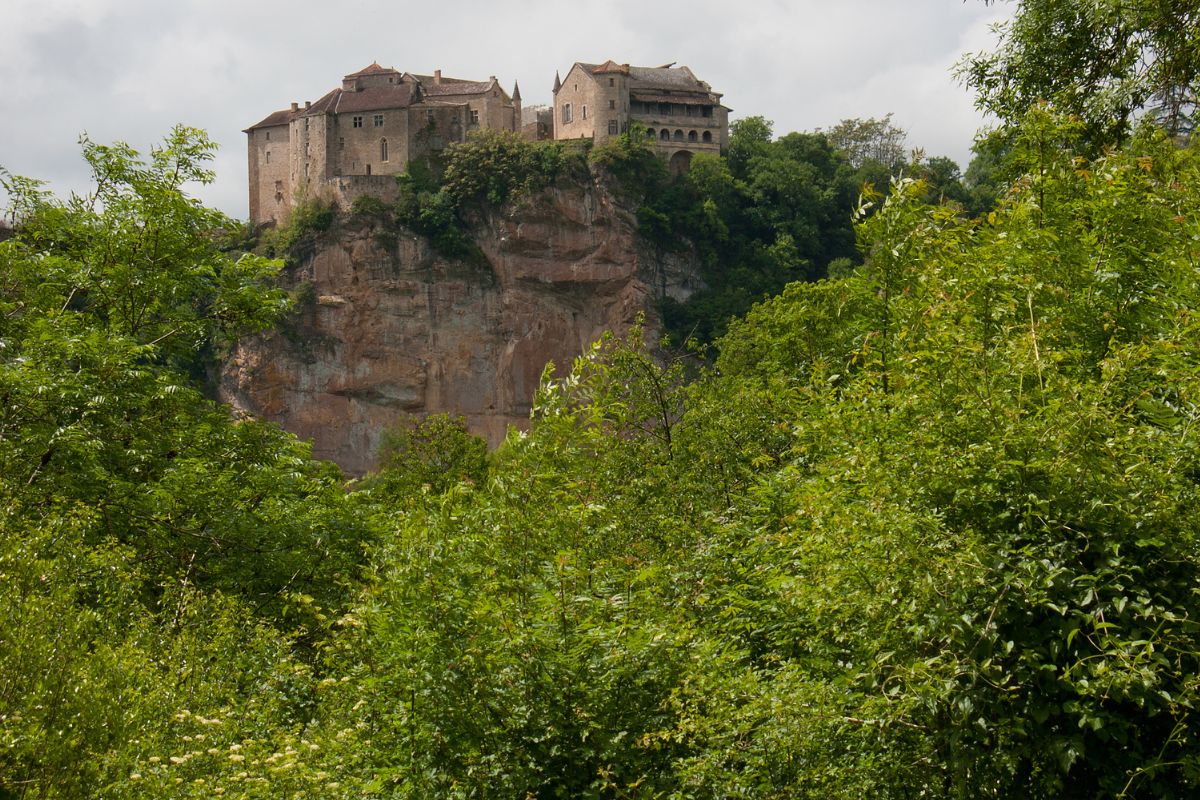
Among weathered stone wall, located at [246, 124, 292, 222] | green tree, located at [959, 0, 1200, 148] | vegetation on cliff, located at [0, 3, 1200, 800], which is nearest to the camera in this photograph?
vegetation on cliff, located at [0, 3, 1200, 800]

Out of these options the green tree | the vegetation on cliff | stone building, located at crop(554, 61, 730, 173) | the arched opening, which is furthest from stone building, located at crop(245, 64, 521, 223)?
the vegetation on cliff

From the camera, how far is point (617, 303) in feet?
241

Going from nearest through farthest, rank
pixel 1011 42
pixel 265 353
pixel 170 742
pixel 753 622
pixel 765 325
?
pixel 170 742
pixel 753 622
pixel 1011 42
pixel 765 325
pixel 265 353

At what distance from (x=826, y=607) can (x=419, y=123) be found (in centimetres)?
6990

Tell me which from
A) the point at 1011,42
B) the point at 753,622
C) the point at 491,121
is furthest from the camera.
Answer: the point at 491,121

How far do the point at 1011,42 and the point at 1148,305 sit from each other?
7.24 m

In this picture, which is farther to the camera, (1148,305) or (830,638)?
(1148,305)

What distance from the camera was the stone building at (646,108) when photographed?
7694 centimetres

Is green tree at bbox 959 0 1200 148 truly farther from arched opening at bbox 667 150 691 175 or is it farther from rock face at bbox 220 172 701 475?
arched opening at bbox 667 150 691 175

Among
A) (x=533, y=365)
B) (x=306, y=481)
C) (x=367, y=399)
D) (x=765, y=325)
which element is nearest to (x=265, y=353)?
(x=367, y=399)

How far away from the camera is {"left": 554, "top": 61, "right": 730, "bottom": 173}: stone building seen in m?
76.9

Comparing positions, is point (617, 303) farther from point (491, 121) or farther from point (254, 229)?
point (254, 229)

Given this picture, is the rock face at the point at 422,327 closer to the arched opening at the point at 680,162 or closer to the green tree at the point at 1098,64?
the arched opening at the point at 680,162

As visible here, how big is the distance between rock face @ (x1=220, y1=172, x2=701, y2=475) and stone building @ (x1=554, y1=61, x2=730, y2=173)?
6.52 m
